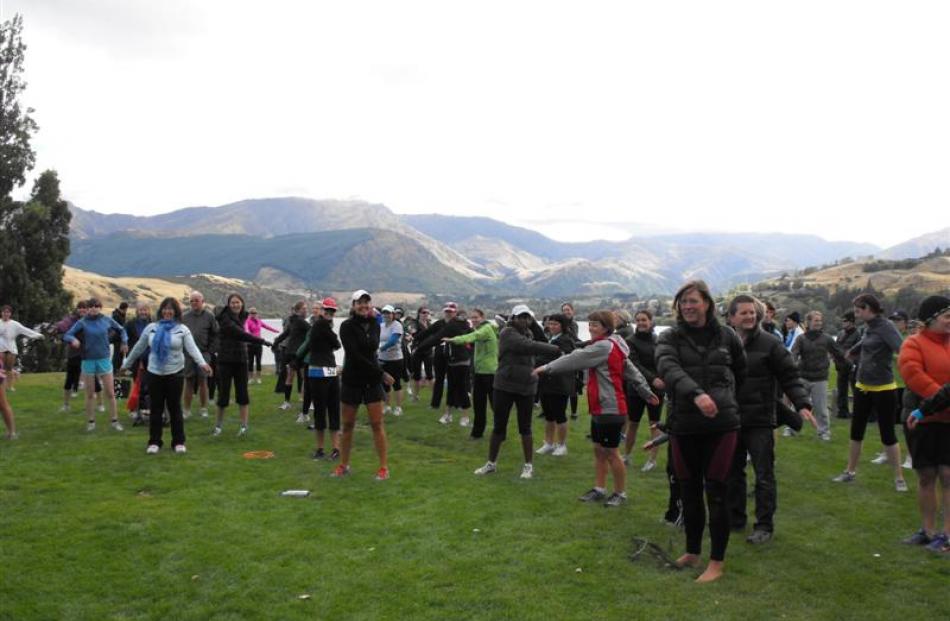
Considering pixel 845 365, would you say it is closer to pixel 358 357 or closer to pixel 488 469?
pixel 488 469

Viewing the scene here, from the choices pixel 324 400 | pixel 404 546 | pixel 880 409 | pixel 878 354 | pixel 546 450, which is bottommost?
pixel 546 450

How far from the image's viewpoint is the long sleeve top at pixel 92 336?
39.0 feet

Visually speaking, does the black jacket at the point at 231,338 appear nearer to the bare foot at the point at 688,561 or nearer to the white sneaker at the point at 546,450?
the white sneaker at the point at 546,450

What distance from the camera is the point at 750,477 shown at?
389 inches

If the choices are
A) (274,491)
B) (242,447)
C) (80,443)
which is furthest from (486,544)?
(80,443)

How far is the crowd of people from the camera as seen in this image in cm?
567

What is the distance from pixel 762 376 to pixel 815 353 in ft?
24.2

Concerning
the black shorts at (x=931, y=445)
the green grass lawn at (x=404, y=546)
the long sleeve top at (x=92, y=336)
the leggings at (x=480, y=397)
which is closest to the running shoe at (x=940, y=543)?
the green grass lawn at (x=404, y=546)

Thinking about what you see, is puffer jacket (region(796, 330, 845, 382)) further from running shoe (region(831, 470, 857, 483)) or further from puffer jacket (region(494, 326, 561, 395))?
puffer jacket (region(494, 326, 561, 395))

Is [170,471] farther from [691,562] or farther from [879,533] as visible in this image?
[879,533]

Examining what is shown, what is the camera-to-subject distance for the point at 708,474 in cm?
560

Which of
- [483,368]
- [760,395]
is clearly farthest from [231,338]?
[760,395]

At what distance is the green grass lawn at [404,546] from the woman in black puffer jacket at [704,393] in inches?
31.4

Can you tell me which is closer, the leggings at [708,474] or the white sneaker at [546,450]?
the leggings at [708,474]
